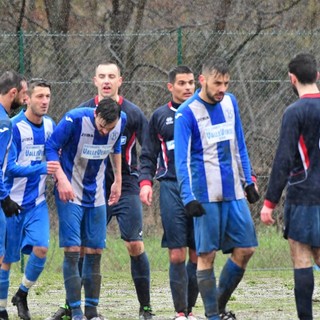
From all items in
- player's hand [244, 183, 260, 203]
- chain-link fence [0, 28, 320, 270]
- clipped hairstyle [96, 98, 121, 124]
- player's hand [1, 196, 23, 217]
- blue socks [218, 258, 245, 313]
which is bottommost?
blue socks [218, 258, 245, 313]

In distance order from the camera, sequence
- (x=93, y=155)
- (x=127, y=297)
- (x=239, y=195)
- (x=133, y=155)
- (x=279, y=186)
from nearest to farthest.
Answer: (x=279, y=186), (x=239, y=195), (x=93, y=155), (x=133, y=155), (x=127, y=297)

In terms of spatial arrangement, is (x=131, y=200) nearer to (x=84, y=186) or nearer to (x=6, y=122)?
(x=84, y=186)

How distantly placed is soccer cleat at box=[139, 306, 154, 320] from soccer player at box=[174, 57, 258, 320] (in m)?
1.42

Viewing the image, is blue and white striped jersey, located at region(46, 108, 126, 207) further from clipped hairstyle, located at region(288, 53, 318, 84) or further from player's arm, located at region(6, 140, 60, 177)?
clipped hairstyle, located at region(288, 53, 318, 84)

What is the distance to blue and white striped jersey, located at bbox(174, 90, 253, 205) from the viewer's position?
9570 millimetres

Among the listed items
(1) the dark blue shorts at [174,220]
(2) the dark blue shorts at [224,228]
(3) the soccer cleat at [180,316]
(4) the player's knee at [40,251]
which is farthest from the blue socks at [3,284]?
(2) the dark blue shorts at [224,228]

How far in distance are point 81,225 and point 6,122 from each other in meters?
1.38

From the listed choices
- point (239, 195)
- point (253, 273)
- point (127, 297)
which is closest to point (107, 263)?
point (253, 273)

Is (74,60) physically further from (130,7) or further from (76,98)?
(130,7)

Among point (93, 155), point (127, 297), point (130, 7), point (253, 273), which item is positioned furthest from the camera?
point (130, 7)

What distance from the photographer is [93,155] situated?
1041 cm

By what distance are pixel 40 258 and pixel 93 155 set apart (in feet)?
3.68

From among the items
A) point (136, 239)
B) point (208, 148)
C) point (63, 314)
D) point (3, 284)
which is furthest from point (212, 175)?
point (3, 284)

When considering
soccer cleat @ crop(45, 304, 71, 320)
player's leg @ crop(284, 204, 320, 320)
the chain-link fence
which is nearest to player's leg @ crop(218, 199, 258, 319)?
player's leg @ crop(284, 204, 320, 320)
